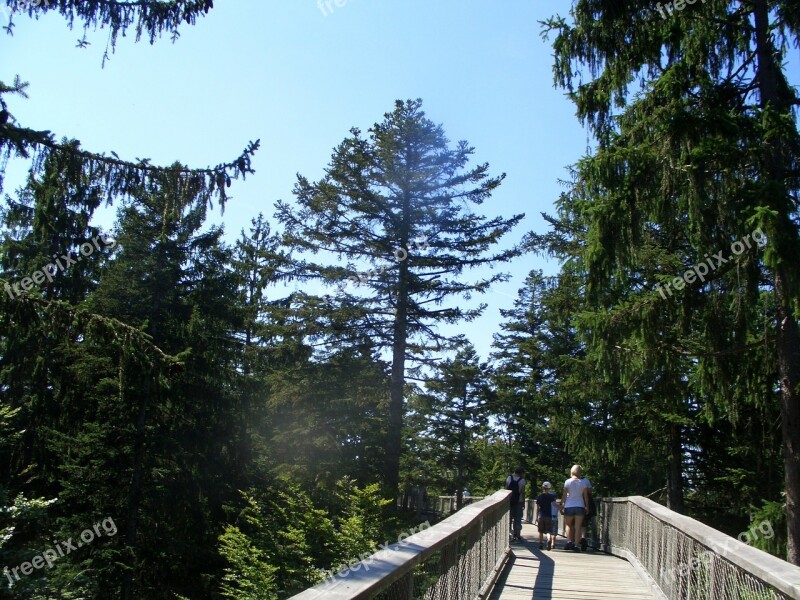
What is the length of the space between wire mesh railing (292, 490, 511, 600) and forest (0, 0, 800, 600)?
3.90 meters

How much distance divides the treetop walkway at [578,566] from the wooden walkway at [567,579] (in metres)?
0.01

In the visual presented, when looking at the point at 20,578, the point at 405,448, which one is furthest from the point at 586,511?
the point at 405,448

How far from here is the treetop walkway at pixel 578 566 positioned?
12.6 ft

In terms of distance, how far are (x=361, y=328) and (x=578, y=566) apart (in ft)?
49.8

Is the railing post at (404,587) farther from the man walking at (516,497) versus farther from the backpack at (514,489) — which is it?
the backpack at (514,489)

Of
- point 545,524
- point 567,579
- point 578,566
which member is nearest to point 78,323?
point 567,579

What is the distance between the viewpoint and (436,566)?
226 inches

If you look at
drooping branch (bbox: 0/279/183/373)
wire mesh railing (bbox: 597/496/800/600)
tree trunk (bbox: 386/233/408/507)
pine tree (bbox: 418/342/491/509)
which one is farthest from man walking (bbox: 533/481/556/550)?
pine tree (bbox: 418/342/491/509)

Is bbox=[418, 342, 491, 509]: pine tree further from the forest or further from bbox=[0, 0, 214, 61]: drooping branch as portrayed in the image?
bbox=[0, 0, 214, 61]: drooping branch

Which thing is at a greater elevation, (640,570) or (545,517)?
(545,517)

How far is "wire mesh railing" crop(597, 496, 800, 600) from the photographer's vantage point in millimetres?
4012

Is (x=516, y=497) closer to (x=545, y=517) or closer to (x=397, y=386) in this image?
(x=545, y=517)

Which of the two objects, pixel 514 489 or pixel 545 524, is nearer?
pixel 514 489

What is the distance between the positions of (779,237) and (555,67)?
16.2 ft
